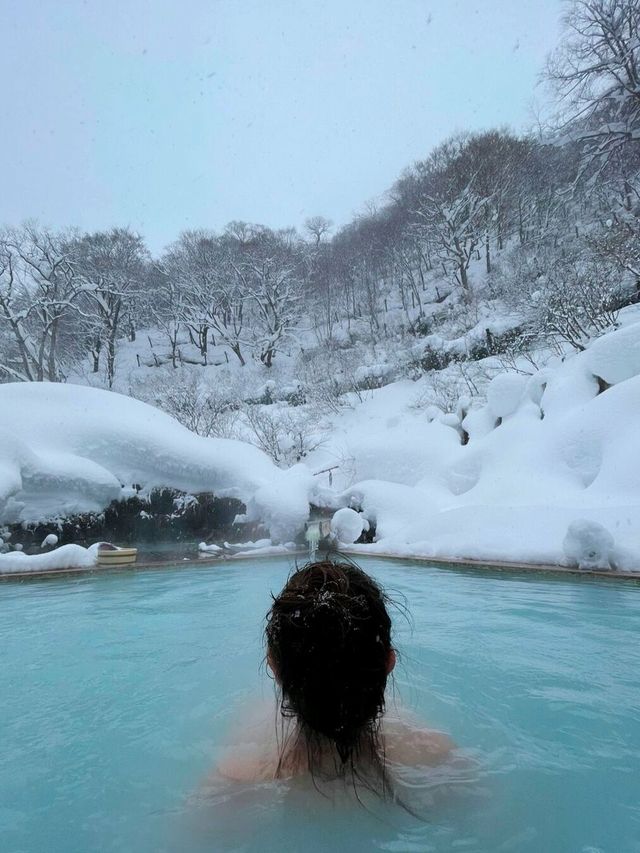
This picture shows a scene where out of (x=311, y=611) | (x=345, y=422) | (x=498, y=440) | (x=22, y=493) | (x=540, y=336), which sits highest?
(x=540, y=336)

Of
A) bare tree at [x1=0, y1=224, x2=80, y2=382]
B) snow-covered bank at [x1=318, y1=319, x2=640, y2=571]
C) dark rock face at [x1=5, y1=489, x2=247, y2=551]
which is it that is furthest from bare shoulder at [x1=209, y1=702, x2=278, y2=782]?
bare tree at [x1=0, y1=224, x2=80, y2=382]

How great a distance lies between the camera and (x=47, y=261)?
18.2 m

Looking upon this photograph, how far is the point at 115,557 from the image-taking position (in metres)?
7.53

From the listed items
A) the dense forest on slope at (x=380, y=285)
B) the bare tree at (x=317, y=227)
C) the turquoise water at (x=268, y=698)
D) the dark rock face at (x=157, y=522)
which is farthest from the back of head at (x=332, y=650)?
the bare tree at (x=317, y=227)

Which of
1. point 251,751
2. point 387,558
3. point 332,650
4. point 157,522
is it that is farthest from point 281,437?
point 332,650

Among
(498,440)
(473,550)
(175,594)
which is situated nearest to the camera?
(175,594)

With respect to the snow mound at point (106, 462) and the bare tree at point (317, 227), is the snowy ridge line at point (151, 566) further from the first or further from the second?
the bare tree at point (317, 227)

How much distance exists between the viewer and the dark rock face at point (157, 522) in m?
9.18

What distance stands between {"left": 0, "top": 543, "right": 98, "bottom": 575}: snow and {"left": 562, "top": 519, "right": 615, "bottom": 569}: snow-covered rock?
667cm

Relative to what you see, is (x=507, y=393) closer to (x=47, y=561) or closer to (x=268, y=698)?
(x=47, y=561)

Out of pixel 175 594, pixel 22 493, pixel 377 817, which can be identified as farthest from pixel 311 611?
pixel 22 493

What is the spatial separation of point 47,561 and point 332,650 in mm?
7352

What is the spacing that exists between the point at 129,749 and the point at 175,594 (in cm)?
389

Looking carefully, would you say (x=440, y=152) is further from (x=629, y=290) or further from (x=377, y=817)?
(x=377, y=817)
